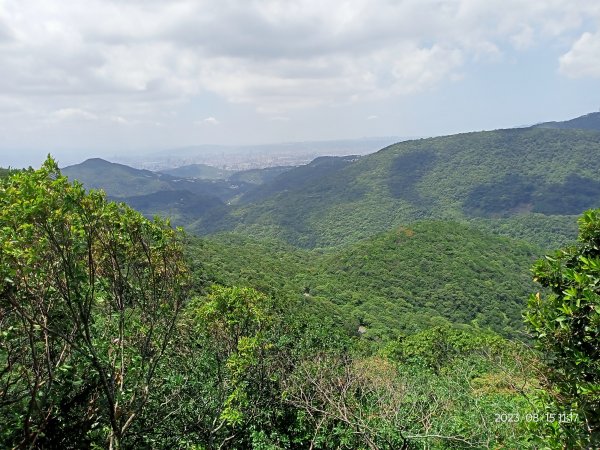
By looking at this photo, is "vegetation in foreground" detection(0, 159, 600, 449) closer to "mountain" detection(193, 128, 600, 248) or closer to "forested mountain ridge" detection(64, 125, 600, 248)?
"forested mountain ridge" detection(64, 125, 600, 248)

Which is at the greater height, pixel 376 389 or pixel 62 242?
pixel 62 242

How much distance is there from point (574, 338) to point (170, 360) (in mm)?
8497

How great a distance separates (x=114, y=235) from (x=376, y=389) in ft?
26.2

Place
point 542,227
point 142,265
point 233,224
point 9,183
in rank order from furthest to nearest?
point 233,224, point 542,227, point 142,265, point 9,183

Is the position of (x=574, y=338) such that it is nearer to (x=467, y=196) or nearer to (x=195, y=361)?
(x=195, y=361)

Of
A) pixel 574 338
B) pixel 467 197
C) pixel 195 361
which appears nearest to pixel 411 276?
pixel 195 361

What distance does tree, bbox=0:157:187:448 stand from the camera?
4.89 metres

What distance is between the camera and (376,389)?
413 inches

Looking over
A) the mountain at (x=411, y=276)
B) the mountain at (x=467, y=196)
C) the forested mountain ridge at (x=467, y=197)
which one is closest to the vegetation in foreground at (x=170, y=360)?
the mountain at (x=411, y=276)

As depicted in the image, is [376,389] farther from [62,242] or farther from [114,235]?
[62,242]

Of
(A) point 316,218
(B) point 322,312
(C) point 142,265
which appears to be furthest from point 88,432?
(A) point 316,218

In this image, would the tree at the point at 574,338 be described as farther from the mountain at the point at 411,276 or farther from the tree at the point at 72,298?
the mountain at the point at 411,276

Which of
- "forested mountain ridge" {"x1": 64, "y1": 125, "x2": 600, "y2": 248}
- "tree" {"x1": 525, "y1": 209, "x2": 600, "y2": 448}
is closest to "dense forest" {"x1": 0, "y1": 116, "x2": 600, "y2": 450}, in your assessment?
"tree" {"x1": 525, "y1": 209, "x2": 600, "y2": 448}

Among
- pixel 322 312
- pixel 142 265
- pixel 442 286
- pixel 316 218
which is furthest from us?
pixel 316 218
